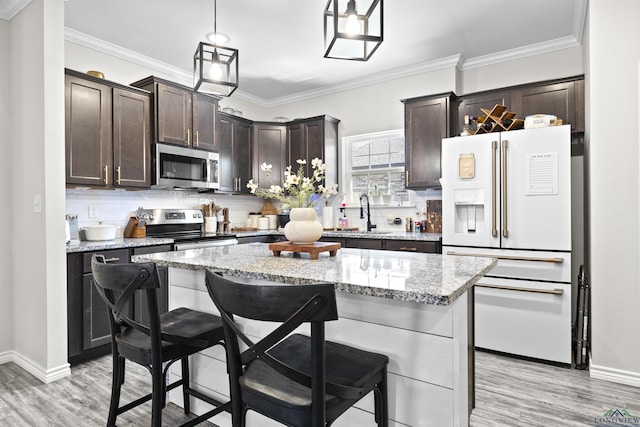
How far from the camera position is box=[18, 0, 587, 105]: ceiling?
3088mm

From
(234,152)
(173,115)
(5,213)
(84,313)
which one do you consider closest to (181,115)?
(173,115)

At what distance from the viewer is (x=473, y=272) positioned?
1.50 metres

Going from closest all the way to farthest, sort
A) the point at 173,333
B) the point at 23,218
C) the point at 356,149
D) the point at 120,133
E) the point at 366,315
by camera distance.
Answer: the point at 366,315, the point at 173,333, the point at 23,218, the point at 120,133, the point at 356,149

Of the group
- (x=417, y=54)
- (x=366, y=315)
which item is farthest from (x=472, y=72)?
(x=366, y=315)

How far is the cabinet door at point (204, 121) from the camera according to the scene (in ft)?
13.3

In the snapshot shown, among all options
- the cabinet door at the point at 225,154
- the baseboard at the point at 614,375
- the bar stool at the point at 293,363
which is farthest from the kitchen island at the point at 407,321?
the cabinet door at the point at 225,154

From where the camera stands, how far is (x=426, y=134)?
13.1ft

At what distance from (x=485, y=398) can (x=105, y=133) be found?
3.62 meters

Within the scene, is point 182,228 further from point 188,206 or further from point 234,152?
point 234,152

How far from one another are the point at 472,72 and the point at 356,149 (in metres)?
1.59

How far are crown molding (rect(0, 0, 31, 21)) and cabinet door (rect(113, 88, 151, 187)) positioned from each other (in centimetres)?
82

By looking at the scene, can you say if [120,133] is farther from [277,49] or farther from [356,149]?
[356,149]

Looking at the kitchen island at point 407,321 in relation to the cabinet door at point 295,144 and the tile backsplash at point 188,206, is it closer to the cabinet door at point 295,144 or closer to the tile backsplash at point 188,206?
the tile backsplash at point 188,206

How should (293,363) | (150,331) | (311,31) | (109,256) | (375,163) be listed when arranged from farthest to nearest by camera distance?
1. (375,163)
2. (311,31)
3. (109,256)
4. (150,331)
5. (293,363)
